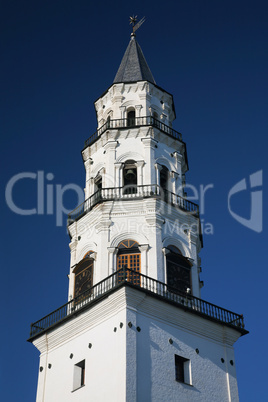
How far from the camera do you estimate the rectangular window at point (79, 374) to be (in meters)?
29.8

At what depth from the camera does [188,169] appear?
132 ft

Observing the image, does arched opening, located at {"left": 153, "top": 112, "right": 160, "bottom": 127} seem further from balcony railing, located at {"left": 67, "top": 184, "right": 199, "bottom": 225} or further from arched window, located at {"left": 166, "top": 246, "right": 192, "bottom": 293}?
arched window, located at {"left": 166, "top": 246, "right": 192, "bottom": 293}

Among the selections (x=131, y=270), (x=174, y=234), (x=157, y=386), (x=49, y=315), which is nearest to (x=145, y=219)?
(x=174, y=234)

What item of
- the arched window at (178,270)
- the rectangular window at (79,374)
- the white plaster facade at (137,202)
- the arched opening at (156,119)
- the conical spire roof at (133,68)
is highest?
the conical spire roof at (133,68)

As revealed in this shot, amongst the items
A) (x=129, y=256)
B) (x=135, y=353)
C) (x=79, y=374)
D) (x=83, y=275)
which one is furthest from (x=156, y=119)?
(x=79, y=374)

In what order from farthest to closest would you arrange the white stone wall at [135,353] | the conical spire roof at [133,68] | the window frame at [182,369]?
the conical spire roof at [133,68] < the window frame at [182,369] < the white stone wall at [135,353]

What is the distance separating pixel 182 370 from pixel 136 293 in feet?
13.4

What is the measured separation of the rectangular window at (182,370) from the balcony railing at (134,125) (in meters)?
13.9

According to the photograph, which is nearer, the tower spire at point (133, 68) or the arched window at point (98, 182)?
the arched window at point (98, 182)

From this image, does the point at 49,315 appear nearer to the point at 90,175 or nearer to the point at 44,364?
the point at 44,364

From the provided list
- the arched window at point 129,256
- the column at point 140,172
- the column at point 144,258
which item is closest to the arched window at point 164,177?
the column at point 140,172

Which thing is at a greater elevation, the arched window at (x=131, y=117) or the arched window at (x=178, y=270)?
the arched window at (x=131, y=117)

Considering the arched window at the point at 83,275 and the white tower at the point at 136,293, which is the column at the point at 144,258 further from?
the arched window at the point at 83,275

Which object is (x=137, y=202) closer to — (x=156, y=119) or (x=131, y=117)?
(x=156, y=119)
